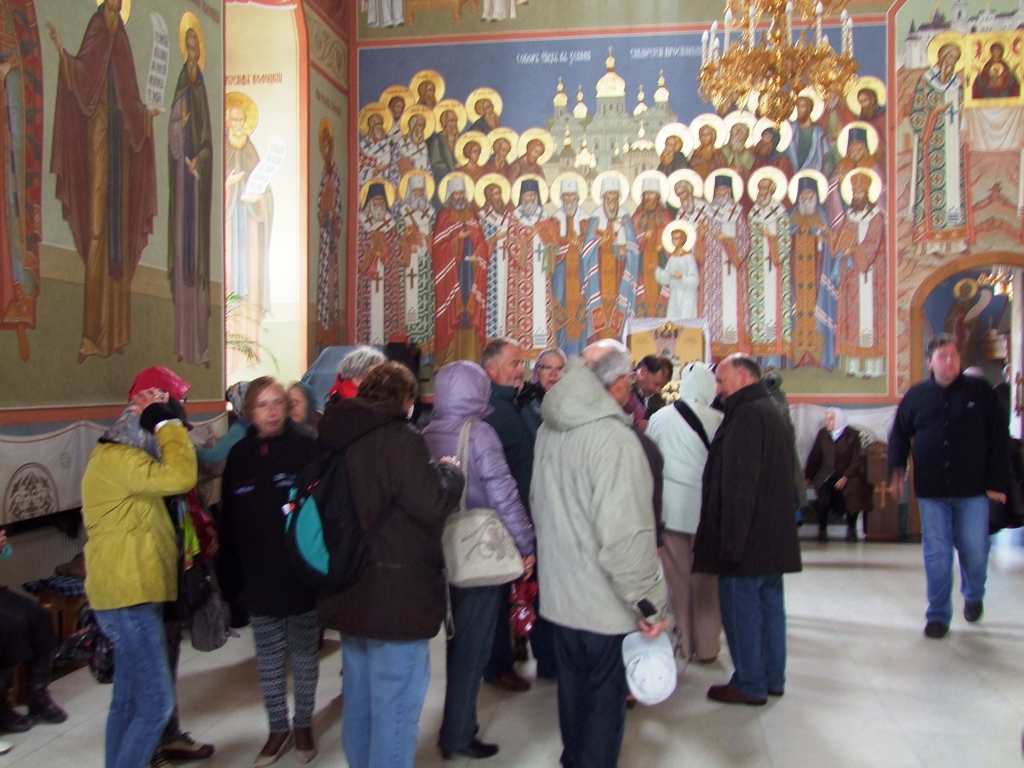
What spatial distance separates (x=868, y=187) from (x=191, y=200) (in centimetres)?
751

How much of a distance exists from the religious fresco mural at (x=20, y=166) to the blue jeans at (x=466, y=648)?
3.04m

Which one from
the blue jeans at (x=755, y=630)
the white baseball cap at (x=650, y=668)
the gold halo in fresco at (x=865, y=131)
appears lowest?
the blue jeans at (x=755, y=630)

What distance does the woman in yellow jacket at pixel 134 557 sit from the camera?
133 inches

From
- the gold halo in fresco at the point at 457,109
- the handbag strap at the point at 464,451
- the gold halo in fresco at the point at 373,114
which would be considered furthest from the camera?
the gold halo in fresco at the point at 373,114

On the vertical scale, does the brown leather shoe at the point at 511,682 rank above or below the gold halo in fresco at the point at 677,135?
below

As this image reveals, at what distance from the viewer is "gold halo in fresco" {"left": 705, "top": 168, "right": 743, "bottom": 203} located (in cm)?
1102

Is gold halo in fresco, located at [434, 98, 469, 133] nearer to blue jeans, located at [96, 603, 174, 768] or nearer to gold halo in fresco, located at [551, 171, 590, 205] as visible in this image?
gold halo in fresco, located at [551, 171, 590, 205]

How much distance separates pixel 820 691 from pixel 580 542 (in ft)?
8.18

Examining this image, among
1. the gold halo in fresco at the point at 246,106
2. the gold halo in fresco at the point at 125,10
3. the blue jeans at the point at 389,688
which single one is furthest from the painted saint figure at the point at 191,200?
the blue jeans at the point at 389,688

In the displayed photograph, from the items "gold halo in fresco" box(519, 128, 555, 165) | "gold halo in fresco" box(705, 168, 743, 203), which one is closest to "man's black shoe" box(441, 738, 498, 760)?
"gold halo in fresco" box(705, 168, 743, 203)

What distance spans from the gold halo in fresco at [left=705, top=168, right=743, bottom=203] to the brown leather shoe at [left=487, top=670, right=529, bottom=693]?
740cm

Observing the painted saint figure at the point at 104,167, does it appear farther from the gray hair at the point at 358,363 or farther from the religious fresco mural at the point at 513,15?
the religious fresco mural at the point at 513,15

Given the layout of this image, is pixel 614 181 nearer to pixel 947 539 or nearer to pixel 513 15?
pixel 513 15

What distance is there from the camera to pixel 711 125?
11047 mm
